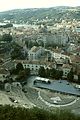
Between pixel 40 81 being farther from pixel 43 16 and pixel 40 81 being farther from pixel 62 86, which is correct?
pixel 43 16

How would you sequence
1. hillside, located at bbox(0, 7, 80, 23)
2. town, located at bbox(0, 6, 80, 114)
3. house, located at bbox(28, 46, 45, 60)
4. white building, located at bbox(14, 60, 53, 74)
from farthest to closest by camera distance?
hillside, located at bbox(0, 7, 80, 23)
house, located at bbox(28, 46, 45, 60)
white building, located at bbox(14, 60, 53, 74)
town, located at bbox(0, 6, 80, 114)

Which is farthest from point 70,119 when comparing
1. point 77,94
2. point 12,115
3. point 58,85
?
point 58,85

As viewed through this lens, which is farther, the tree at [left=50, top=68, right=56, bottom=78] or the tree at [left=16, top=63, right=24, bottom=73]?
the tree at [left=16, top=63, right=24, bottom=73]

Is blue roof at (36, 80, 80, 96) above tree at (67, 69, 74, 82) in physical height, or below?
below

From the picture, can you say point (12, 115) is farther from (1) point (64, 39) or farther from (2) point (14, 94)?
(1) point (64, 39)

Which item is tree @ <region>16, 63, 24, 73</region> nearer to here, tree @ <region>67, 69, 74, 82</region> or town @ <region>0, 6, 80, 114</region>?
town @ <region>0, 6, 80, 114</region>

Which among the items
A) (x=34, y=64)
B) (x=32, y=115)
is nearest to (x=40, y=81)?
(x=34, y=64)

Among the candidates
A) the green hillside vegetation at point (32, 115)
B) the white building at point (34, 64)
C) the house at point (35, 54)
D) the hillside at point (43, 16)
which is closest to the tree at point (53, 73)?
the white building at point (34, 64)

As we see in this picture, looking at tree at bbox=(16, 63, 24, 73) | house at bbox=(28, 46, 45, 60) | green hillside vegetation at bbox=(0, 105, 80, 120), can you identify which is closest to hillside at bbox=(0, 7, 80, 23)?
house at bbox=(28, 46, 45, 60)
